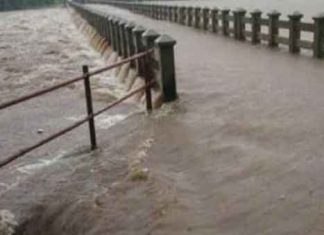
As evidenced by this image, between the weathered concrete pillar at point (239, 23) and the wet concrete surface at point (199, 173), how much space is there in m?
8.59

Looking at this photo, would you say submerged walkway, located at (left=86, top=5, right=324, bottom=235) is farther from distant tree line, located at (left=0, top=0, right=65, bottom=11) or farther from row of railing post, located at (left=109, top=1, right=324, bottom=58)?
distant tree line, located at (left=0, top=0, right=65, bottom=11)

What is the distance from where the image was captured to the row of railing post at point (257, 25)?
13878 millimetres

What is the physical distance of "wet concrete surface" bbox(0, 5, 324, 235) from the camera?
5.62m

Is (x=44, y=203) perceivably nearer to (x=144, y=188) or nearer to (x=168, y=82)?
(x=144, y=188)

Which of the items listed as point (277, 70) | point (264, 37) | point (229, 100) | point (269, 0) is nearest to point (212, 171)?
point (229, 100)

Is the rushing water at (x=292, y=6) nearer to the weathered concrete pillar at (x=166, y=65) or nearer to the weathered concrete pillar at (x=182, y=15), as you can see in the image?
the weathered concrete pillar at (x=182, y=15)

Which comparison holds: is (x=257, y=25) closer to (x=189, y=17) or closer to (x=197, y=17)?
(x=197, y=17)

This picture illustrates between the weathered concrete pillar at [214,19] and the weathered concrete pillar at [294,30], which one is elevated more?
the weathered concrete pillar at [294,30]

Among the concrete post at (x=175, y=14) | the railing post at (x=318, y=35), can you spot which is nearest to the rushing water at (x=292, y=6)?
the concrete post at (x=175, y=14)

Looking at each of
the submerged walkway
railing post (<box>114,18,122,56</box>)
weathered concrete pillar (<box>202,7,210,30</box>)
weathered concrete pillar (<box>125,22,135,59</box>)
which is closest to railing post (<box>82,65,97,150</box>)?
the submerged walkway

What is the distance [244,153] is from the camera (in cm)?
718

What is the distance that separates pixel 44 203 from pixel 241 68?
297 inches

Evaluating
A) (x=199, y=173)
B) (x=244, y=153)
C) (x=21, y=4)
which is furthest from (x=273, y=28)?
(x=21, y=4)

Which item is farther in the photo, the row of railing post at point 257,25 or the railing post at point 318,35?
the row of railing post at point 257,25
